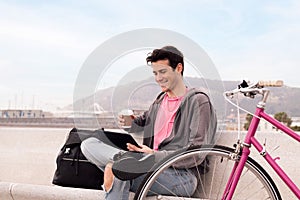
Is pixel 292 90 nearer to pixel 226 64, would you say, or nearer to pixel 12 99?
pixel 226 64

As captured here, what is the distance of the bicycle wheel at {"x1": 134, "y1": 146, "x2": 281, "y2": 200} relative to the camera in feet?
6.72

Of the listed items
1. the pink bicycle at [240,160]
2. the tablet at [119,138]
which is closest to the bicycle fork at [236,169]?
the pink bicycle at [240,160]

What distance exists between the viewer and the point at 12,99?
3.46m

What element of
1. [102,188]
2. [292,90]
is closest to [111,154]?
[102,188]

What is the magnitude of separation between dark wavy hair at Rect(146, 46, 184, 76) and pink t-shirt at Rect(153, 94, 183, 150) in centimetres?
16

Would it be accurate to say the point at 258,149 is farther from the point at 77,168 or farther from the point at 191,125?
the point at 77,168

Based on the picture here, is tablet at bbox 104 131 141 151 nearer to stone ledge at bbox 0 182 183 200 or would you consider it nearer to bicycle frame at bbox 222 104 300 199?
stone ledge at bbox 0 182 183 200

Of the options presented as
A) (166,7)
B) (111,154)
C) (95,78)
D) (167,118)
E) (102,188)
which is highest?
(166,7)

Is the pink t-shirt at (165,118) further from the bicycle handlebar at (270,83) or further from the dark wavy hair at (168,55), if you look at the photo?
the bicycle handlebar at (270,83)

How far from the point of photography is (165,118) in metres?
2.27

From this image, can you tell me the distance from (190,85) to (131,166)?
1.43 feet

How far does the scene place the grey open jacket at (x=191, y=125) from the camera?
2088 mm

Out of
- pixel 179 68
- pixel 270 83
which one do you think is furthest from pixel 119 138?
pixel 270 83

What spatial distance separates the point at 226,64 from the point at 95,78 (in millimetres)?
689
